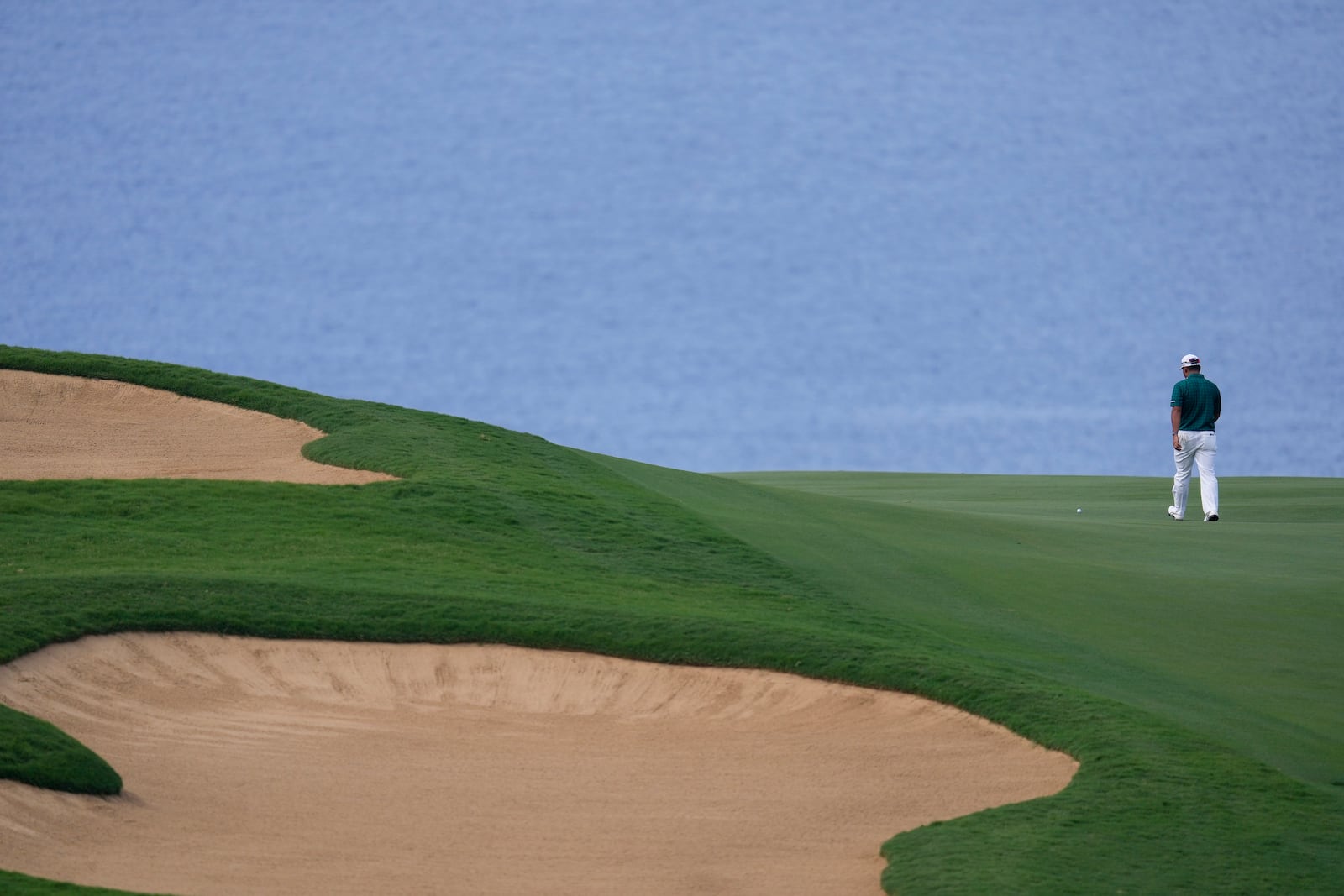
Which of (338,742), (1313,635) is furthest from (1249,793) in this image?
(338,742)

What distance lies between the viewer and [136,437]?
1747 cm

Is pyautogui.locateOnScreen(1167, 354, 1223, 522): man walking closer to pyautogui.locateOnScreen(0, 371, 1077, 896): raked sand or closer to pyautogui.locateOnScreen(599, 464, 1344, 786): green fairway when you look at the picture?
pyautogui.locateOnScreen(599, 464, 1344, 786): green fairway

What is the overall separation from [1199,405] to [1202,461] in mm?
731

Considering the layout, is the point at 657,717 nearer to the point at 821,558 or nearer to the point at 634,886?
the point at 634,886

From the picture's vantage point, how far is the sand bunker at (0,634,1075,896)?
679cm

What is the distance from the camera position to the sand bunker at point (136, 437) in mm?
15789

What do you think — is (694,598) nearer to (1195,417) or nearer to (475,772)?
(475,772)

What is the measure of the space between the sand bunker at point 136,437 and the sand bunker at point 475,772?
576 centimetres

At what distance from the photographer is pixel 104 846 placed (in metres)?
6.89

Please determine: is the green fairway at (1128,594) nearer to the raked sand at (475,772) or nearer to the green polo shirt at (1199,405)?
the green polo shirt at (1199,405)

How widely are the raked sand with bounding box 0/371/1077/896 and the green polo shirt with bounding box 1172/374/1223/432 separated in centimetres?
854

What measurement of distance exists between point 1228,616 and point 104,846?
939cm

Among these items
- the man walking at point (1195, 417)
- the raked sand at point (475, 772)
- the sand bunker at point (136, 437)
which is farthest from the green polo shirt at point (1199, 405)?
the sand bunker at point (136, 437)

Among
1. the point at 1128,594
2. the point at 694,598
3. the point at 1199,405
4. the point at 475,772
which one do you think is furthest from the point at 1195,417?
the point at 475,772
